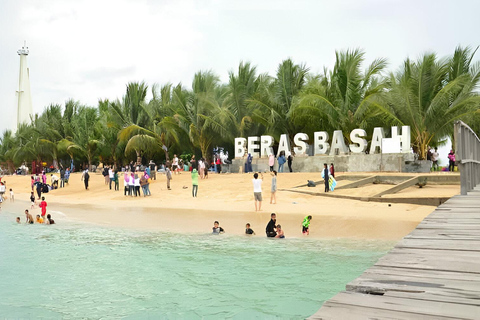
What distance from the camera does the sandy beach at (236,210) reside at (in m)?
14.0

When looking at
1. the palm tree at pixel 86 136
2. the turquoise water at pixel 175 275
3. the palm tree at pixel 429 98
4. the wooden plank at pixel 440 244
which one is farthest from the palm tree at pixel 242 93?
the wooden plank at pixel 440 244

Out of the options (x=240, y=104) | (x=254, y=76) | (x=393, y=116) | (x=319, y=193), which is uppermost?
(x=254, y=76)

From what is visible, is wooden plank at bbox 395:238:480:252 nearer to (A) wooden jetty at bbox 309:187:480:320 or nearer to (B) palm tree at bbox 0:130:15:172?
(A) wooden jetty at bbox 309:187:480:320

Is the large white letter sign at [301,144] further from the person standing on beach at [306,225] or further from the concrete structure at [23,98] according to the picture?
the concrete structure at [23,98]

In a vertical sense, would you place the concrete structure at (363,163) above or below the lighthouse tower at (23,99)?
below

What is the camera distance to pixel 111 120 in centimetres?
4081

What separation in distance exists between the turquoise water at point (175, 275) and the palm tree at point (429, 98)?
15090mm

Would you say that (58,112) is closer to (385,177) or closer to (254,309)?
(385,177)

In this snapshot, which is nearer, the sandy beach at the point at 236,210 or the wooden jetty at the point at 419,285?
the wooden jetty at the point at 419,285

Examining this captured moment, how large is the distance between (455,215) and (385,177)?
16230 mm

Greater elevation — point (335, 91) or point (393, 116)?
point (335, 91)

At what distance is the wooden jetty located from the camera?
223 cm

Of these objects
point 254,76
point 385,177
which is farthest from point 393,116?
point 254,76

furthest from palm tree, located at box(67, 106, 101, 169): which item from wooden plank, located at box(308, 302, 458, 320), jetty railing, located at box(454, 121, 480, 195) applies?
wooden plank, located at box(308, 302, 458, 320)
